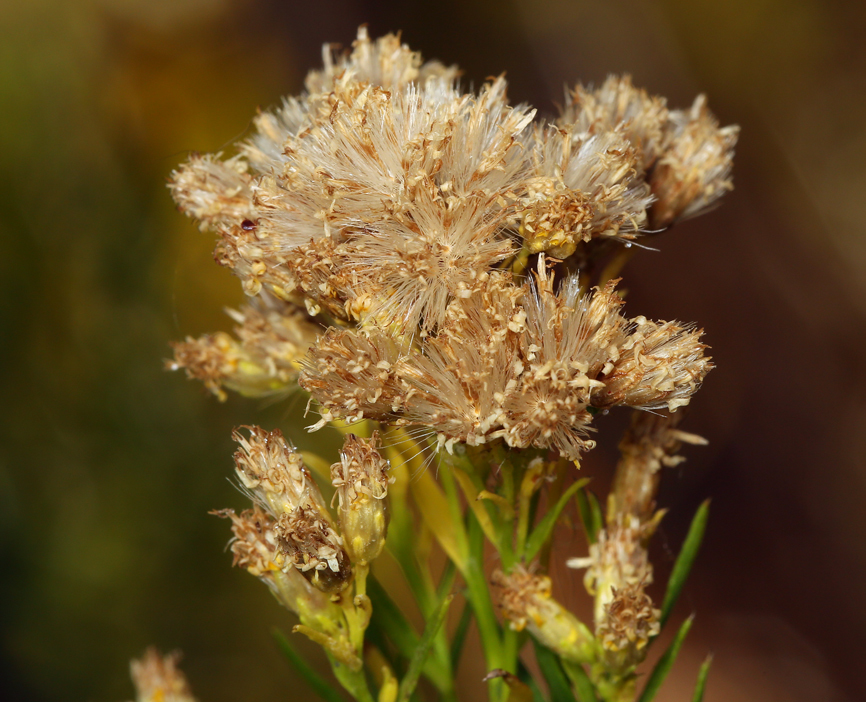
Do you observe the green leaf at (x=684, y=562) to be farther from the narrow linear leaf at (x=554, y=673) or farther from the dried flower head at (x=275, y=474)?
the dried flower head at (x=275, y=474)

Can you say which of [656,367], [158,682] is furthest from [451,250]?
[158,682]

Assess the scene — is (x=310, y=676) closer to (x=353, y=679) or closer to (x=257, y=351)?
(x=353, y=679)

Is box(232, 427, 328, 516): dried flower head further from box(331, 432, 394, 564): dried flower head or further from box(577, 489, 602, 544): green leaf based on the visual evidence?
box(577, 489, 602, 544): green leaf

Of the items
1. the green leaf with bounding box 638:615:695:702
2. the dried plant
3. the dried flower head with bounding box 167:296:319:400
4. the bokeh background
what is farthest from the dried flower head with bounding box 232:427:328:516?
the bokeh background

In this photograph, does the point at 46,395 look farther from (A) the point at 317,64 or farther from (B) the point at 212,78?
(A) the point at 317,64

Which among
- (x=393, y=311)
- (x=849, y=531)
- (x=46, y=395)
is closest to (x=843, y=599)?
(x=849, y=531)
